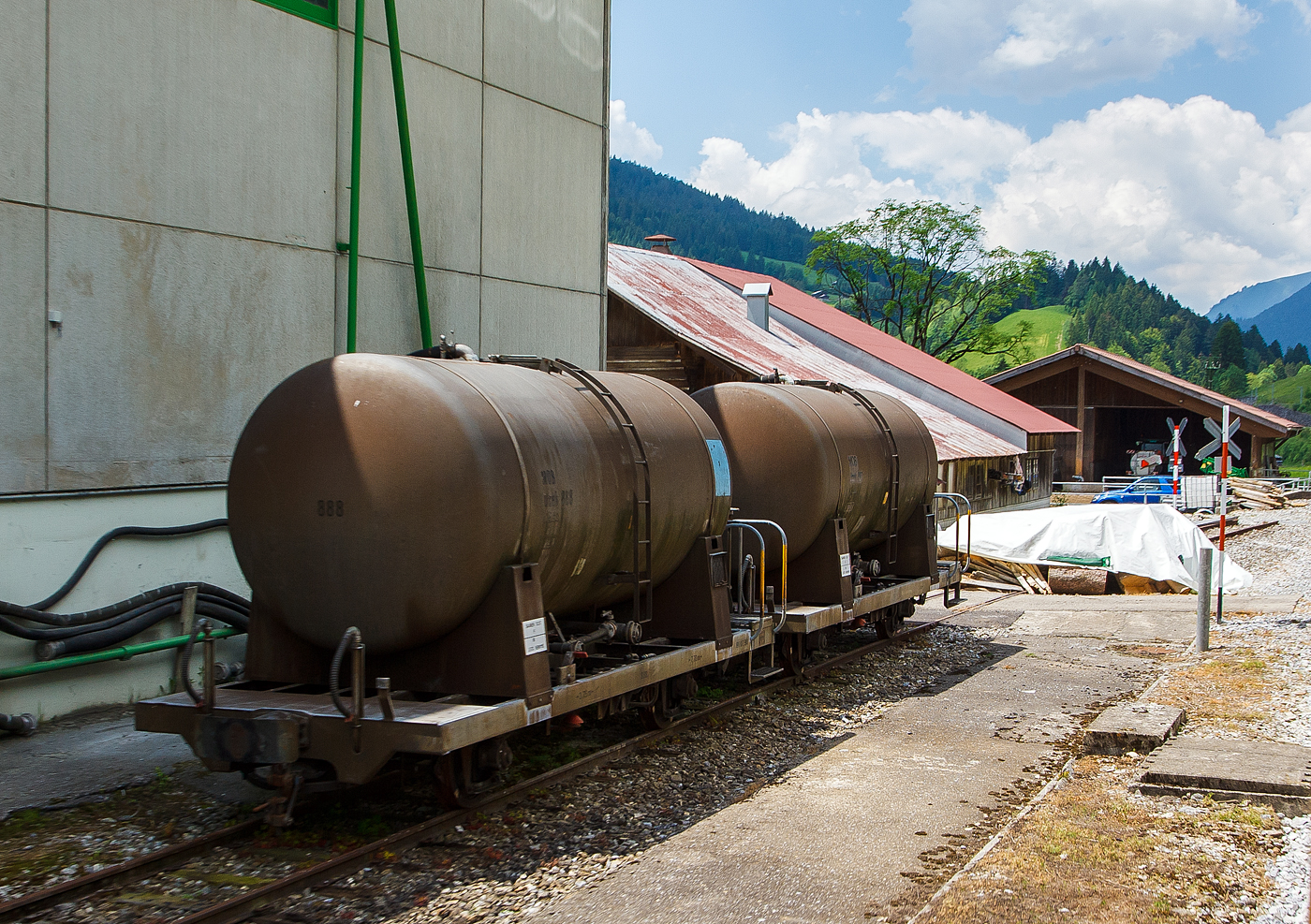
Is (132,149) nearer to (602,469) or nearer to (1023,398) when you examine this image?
(602,469)

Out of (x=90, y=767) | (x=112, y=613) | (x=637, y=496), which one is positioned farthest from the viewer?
(x=112, y=613)

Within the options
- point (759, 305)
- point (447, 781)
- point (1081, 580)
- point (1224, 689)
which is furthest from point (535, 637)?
point (759, 305)

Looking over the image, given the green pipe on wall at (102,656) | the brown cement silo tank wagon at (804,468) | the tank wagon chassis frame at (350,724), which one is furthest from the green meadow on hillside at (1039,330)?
the tank wagon chassis frame at (350,724)

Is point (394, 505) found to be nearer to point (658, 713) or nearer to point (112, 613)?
point (658, 713)

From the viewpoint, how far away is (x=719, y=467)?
10.8 meters

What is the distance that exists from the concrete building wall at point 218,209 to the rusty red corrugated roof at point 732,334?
12488mm

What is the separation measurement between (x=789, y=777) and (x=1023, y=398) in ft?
171

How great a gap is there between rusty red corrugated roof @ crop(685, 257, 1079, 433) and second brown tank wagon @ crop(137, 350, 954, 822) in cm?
3137

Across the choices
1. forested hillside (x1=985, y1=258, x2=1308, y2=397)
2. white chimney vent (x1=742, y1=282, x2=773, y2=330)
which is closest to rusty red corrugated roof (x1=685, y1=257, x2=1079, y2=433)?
white chimney vent (x1=742, y1=282, x2=773, y2=330)

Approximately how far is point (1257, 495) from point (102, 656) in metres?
50.4

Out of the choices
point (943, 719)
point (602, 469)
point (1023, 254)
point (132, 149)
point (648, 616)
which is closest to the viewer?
point (602, 469)

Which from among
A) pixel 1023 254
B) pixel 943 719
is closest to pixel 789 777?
pixel 943 719

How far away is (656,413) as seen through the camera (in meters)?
10.0

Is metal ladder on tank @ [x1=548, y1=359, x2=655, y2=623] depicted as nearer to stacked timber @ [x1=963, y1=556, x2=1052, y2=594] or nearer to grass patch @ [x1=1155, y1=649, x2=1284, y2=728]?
grass patch @ [x1=1155, y1=649, x2=1284, y2=728]
